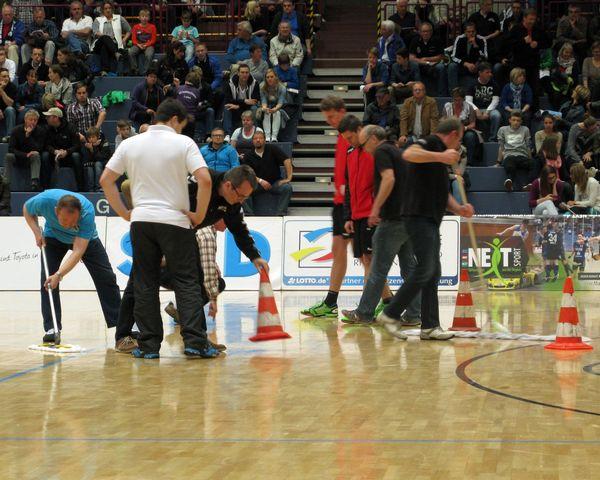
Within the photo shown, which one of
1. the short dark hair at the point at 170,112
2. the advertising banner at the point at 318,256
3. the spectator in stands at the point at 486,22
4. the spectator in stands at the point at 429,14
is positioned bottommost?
the advertising banner at the point at 318,256

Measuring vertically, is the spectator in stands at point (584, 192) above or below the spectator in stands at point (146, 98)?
below

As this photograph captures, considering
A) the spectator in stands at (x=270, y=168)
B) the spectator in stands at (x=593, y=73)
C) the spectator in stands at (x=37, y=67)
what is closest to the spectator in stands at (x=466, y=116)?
the spectator in stands at (x=593, y=73)

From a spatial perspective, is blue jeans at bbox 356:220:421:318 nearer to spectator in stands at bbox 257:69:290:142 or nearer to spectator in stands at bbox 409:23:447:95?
spectator in stands at bbox 257:69:290:142

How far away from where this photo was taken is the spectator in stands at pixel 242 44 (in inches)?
878

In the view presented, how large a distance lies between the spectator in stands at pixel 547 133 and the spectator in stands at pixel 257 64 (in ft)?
18.0

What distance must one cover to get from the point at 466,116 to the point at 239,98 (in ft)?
14.1

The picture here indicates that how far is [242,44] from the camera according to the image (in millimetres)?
22516

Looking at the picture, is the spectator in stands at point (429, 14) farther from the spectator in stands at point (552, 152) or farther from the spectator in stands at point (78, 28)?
the spectator in stands at point (78, 28)

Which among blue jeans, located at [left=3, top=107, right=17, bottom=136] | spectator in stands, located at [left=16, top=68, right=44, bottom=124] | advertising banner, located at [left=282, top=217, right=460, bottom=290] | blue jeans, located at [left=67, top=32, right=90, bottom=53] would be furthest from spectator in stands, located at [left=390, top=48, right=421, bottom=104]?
blue jeans, located at [left=3, top=107, right=17, bottom=136]

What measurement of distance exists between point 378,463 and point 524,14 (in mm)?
17998

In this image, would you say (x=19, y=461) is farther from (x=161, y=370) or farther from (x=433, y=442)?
(x=161, y=370)

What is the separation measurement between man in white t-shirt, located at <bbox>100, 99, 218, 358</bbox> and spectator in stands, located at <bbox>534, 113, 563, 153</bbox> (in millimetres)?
11687

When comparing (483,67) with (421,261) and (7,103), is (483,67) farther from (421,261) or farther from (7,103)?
(421,261)

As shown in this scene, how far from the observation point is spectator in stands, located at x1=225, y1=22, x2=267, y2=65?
22312 millimetres
